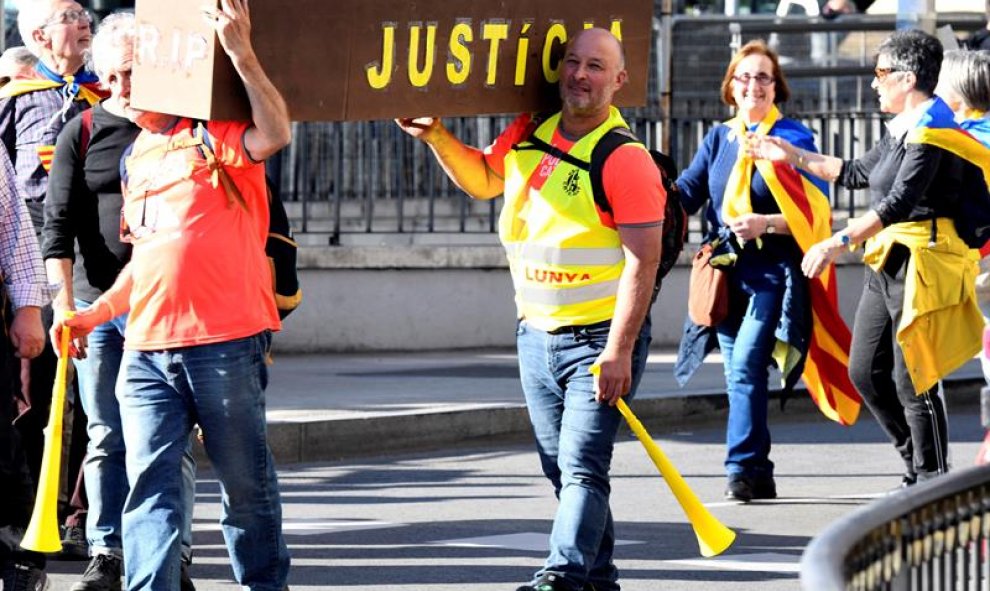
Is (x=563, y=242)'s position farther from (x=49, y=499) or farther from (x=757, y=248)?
(x=757, y=248)

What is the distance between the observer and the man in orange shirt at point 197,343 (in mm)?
5688

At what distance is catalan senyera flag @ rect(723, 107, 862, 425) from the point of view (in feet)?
29.1

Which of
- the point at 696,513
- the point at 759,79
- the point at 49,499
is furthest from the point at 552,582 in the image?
the point at 759,79

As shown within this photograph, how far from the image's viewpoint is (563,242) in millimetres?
6133

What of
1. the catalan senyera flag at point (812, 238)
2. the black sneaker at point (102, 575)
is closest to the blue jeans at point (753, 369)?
the catalan senyera flag at point (812, 238)

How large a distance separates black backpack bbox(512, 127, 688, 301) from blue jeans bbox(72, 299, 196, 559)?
1525 millimetres

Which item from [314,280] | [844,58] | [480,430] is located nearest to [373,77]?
[480,430]

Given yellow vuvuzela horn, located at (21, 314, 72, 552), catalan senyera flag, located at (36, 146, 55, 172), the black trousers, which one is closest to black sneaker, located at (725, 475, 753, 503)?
the black trousers

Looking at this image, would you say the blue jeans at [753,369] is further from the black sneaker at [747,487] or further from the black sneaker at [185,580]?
the black sneaker at [185,580]

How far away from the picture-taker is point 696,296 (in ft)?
29.9

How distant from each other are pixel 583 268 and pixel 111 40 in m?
1.51

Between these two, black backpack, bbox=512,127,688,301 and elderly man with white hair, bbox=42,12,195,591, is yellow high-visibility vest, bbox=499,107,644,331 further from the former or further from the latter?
elderly man with white hair, bbox=42,12,195,591

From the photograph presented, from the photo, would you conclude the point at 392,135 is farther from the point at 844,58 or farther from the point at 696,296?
the point at 696,296

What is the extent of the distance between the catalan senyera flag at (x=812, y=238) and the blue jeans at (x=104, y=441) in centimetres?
314
